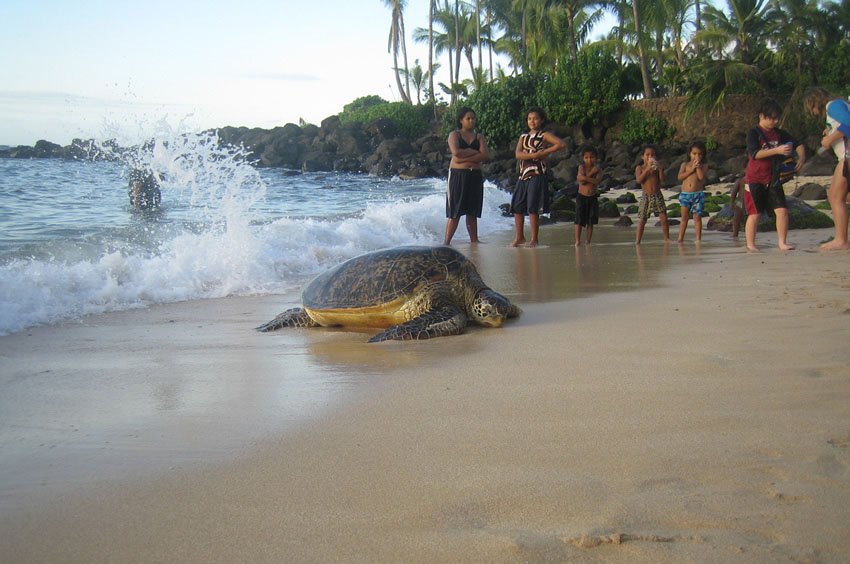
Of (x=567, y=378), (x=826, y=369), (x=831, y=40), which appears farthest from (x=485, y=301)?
(x=831, y=40)

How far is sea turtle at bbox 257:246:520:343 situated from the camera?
5449 mm

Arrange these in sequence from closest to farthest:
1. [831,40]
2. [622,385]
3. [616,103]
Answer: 1. [622,385]
2. [831,40]
3. [616,103]

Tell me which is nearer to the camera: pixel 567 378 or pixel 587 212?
pixel 567 378

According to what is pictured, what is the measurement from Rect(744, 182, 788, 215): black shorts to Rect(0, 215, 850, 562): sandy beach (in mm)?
3328

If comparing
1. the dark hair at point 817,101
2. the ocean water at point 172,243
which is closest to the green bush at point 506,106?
the ocean water at point 172,243

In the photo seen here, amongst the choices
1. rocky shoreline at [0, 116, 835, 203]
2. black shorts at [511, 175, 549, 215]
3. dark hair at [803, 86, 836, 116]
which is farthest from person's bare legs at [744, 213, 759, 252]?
rocky shoreline at [0, 116, 835, 203]

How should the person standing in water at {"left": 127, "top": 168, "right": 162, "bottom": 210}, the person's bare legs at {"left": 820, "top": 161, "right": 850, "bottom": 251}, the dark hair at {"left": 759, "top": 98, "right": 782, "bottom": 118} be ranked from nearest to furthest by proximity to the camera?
the person's bare legs at {"left": 820, "top": 161, "right": 850, "bottom": 251}, the dark hair at {"left": 759, "top": 98, "right": 782, "bottom": 118}, the person standing in water at {"left": 127, "top": 168, "right": 162, "bottom": 210}

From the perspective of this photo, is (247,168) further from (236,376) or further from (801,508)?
(801,508)

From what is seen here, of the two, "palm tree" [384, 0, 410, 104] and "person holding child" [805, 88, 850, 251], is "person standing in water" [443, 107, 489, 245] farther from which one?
"palm tree" [384, 0, 410, 104]

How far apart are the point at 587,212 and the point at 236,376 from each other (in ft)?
23.7

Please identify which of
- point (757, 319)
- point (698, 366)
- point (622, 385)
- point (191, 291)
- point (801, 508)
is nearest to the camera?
point (801, 508)

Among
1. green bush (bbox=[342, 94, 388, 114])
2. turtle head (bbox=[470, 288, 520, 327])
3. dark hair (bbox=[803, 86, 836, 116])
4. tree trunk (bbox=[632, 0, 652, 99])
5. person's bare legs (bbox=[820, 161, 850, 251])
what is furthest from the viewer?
green bush (bbox=[342, 94, 388, 114])

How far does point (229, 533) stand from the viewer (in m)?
2.17

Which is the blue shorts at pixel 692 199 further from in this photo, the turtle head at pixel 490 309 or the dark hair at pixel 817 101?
the turtle head at pixel 490 309
